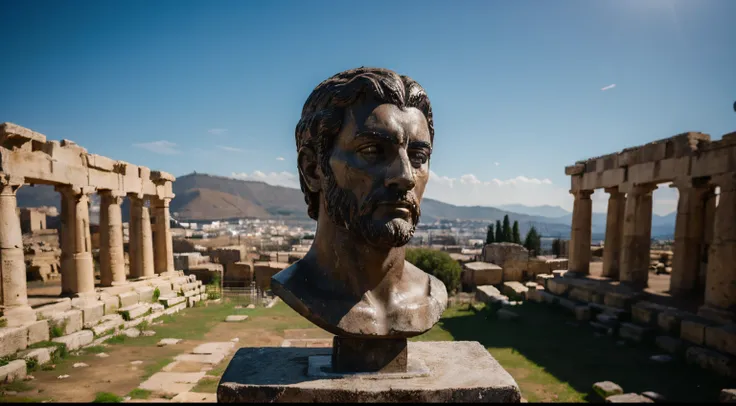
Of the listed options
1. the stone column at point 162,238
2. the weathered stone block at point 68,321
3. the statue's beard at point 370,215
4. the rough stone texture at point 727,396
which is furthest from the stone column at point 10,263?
the rough stone texture at point 727,396

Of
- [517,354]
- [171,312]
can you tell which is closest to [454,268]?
[517,354]

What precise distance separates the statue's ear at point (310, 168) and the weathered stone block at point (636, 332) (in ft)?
37.0

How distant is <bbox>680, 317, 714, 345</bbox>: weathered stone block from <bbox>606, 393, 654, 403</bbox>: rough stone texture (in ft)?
12.5

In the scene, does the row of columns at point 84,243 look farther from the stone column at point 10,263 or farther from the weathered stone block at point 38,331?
the weathered stone block at point 38,331

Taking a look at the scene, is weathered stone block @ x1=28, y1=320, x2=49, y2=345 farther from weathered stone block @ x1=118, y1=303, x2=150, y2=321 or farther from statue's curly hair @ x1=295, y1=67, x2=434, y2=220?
statue's curly hair @ x1=295, y1=67, x2=434, y2=220

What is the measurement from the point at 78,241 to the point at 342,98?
537 inches

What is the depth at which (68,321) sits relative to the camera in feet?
35.9

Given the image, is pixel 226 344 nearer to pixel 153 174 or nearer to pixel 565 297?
pixel 153 174

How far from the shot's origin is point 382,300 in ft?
10.2

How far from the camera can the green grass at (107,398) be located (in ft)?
23.8

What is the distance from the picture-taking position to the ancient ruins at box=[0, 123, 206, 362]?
33.3 feet

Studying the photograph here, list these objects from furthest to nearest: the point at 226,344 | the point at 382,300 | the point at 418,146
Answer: the point at 226,344, the point at 382,300, the point at 418,146

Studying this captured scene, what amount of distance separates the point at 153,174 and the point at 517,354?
625 inches

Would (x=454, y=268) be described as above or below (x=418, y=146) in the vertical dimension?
below
